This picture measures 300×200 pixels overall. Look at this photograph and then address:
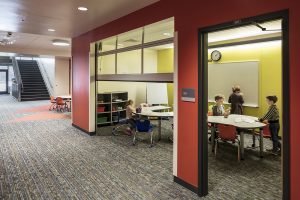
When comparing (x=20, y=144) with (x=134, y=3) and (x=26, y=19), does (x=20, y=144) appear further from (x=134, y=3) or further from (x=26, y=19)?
(x=134, y=3)

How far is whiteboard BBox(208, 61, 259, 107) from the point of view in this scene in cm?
702

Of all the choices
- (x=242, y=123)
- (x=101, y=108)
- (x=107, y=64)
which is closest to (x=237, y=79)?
(x=242, y=123)

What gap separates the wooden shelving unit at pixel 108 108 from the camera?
818 cm

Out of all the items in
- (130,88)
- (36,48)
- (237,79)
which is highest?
(36,48)

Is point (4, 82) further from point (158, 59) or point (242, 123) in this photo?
point (242, 123)

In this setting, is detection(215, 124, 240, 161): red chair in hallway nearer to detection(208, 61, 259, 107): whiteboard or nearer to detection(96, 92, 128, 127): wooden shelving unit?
detection(208, 61, 259, 107): whiteboard

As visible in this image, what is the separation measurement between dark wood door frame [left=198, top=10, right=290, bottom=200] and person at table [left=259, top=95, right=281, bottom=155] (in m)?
A: 2.28

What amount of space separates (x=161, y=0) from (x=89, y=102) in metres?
3.91

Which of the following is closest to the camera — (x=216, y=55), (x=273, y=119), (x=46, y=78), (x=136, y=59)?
(x=273, y=119)

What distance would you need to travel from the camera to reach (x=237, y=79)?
742 cm

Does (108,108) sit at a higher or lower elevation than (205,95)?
lower

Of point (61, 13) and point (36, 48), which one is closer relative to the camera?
point (61, 13)

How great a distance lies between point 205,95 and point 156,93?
247 inches

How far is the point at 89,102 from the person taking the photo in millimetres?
6820
